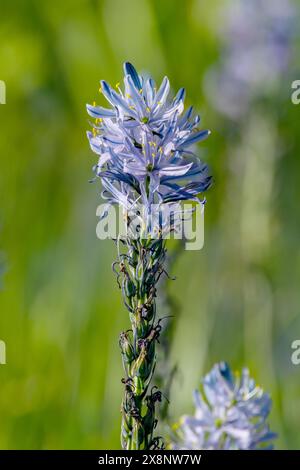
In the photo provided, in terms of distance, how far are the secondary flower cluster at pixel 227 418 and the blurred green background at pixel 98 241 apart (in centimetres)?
113

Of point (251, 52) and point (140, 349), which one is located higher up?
point (251, 52)

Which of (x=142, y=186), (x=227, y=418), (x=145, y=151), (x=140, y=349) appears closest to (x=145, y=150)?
(x=145, y=151)

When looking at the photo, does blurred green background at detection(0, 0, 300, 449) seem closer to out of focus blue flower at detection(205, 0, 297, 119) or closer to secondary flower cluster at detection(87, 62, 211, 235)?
out of focus blue flower at detection(205, 0, 297, 119)

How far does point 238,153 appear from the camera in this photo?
255 inches

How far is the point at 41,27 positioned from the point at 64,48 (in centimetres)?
76

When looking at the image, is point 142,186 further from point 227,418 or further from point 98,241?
point 98,241

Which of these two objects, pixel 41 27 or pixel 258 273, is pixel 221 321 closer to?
pixel 258 273

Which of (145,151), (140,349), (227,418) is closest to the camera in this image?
(140,349)

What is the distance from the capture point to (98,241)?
6562mm

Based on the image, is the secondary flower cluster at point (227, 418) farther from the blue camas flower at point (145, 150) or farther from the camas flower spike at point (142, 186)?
the blue camas flower at point (145, 150)

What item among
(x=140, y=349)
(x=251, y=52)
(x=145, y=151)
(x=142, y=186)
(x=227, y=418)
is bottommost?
(x=227, y=418)

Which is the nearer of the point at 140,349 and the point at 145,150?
the point at 140,349

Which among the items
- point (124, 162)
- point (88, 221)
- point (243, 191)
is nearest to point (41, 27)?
point (88, 221)

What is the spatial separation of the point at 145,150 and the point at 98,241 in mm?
3824
